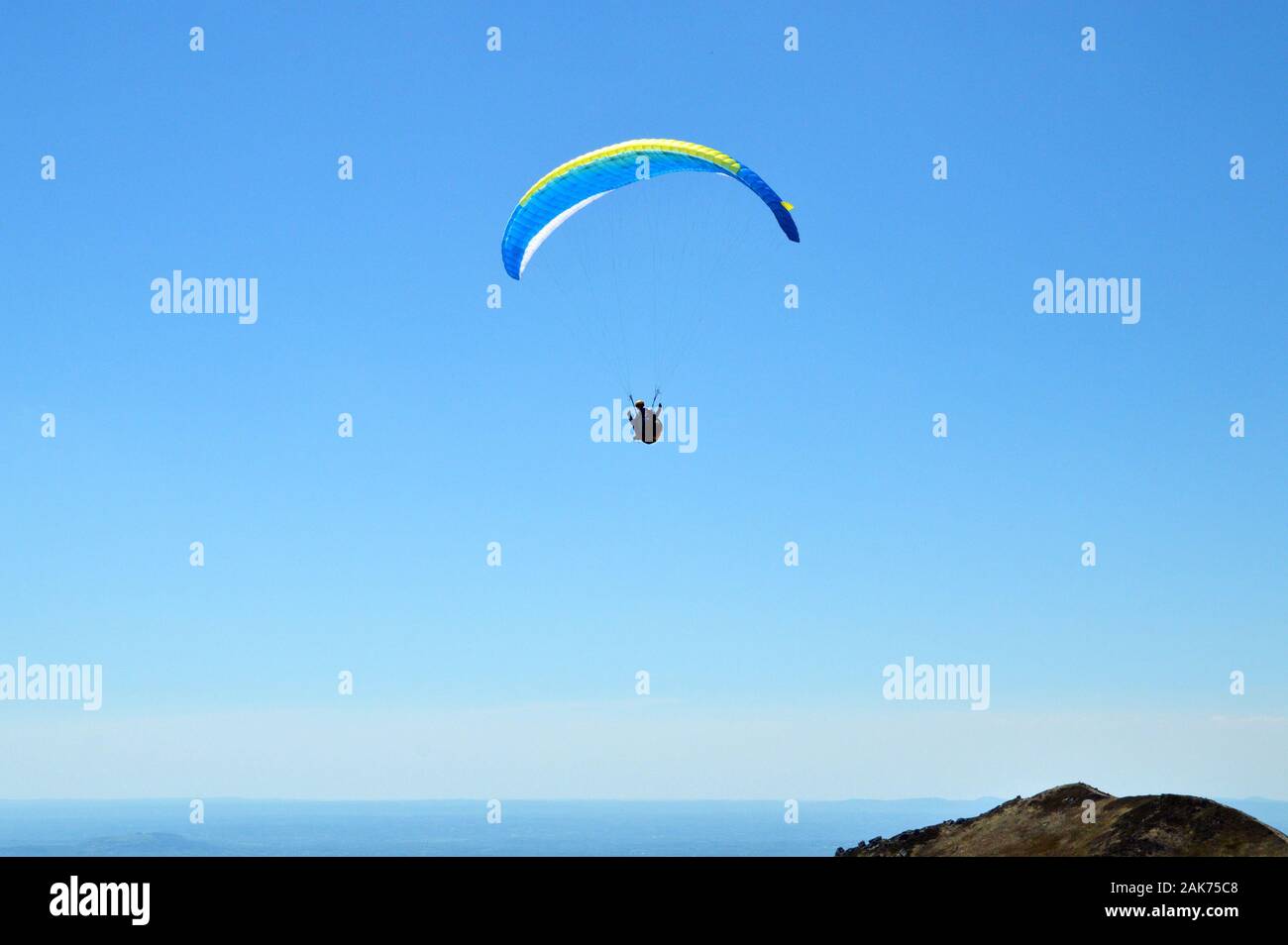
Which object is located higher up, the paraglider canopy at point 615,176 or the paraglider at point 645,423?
the paraglider canopy at point 615,176

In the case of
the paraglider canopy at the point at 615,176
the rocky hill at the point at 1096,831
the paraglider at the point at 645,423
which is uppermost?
the paraglider canopy at the point at 615,176

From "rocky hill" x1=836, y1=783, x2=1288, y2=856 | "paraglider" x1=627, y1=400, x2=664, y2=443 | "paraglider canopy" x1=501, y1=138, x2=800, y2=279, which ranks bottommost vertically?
"rocky hill" x1=836, y1=783, x2=1288, y2=856

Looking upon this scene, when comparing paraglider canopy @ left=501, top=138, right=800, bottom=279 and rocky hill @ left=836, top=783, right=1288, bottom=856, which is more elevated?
paraglider canopy @ left=501, top=138, right=800, bottom=279

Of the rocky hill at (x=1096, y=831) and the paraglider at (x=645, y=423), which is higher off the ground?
the paraglider at (x=645, y=423)

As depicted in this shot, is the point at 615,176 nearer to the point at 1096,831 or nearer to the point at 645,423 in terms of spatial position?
the point at 645,423

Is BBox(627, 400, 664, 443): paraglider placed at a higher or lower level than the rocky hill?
higher

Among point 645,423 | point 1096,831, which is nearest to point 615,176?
point 645,423
